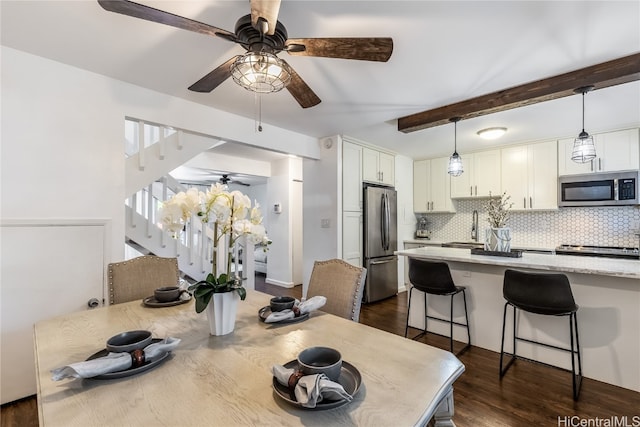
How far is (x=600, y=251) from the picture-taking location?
11.5 ft

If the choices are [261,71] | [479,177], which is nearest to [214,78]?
[261,71]

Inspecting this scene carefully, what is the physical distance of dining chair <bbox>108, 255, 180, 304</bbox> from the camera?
1949 millimetres

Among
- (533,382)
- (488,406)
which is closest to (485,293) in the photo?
(533,382)

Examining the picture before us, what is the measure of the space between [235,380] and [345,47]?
1.49 m

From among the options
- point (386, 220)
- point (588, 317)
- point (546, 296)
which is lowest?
point (588, 317)

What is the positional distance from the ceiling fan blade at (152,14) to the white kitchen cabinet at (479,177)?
4327mm

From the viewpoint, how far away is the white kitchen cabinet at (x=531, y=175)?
399cm

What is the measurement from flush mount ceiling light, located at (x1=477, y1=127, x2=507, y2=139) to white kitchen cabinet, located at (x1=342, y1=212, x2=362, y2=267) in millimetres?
1851

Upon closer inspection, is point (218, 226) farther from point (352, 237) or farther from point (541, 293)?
point (352, 237)

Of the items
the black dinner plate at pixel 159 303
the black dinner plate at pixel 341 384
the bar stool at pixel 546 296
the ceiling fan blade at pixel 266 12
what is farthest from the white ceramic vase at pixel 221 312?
the bar stool at pixel 546 296

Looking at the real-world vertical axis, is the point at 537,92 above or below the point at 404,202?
above

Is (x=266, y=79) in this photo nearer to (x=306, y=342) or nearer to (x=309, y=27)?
(x=309, y=27)

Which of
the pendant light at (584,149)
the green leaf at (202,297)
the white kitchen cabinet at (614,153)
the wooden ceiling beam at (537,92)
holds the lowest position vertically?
the green leaf at (202,297)

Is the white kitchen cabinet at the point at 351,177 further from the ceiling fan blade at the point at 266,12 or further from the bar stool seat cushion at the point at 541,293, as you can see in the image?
the ceiling fan blade at the point at 266,12
